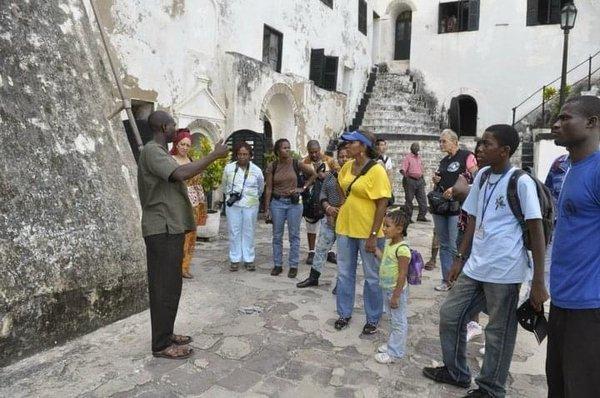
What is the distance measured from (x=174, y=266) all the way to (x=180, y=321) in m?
1.04

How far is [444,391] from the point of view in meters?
3.24

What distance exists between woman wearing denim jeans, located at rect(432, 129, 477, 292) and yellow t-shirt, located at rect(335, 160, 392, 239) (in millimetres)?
1324

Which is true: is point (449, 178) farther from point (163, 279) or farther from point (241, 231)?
point (163, 279)

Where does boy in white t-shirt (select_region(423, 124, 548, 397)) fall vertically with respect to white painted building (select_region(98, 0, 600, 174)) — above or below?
below

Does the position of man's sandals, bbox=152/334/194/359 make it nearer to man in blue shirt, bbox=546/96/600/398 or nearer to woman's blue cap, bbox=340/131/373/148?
woman's blue cap, bbox=340/131/373/148

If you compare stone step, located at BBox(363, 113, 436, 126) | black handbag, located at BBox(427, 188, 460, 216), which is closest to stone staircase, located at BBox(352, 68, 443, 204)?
stone step, located at BBox(363, 113, 436, 126)

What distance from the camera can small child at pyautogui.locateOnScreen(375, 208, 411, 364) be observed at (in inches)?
143

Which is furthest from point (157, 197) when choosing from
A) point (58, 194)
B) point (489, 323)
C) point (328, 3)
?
point (328, 3)

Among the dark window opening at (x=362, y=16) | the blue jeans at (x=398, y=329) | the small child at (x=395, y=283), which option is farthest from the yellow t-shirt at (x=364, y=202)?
the dark window opening at (x=362, y=16)

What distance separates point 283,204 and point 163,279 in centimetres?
281

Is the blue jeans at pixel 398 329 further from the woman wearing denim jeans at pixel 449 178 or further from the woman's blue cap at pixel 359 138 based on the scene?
the woman wearing denim jeans at pixel 449 178

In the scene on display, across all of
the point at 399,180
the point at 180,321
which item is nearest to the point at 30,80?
the point at 180,321

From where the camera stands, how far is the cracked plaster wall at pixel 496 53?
17.4 meters

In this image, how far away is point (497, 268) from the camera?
9.53 ft
